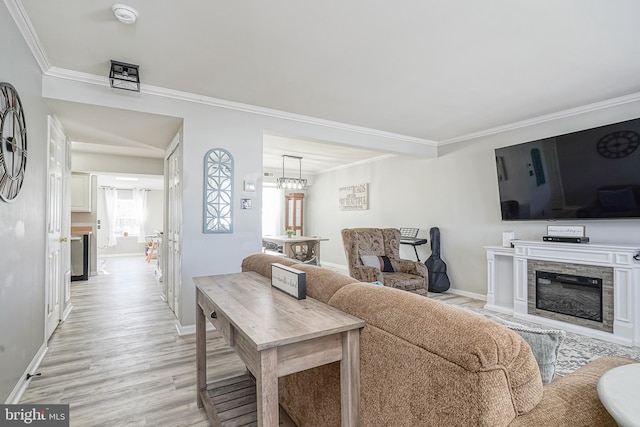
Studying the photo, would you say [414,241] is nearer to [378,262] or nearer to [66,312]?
[378,262]

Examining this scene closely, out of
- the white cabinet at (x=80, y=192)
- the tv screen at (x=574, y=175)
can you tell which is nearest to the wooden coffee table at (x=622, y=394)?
the tv screen at (x=574, y=175)

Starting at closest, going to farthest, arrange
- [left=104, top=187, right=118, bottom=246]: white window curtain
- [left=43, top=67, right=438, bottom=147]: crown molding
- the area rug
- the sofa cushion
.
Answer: the sofa cushion → the area rug → [left=43, top=67, right=438, bottom=147]: crown molding → [left=104, top=187, right=118, bottom=246]: white window curtain

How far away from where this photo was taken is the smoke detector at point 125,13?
6.32 ft

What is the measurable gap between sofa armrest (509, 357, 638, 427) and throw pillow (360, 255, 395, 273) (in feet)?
9.86

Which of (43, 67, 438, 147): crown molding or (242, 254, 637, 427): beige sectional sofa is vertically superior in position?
(43, 67, 438, 147): crown molding

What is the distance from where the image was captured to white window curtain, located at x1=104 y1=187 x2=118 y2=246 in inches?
376

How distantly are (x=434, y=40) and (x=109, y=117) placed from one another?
313 centimetres

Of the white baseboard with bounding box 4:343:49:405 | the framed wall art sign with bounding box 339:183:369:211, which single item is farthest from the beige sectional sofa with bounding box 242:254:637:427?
the framed wall art sign with bounding box 339:183:369:211

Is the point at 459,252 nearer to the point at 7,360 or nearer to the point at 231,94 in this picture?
the point at 231,94

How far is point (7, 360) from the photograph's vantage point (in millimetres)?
1899

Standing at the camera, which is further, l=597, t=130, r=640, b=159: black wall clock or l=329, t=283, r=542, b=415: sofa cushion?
l=597, t=130, r=640, b=159: black wall clock

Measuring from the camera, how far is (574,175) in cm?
348

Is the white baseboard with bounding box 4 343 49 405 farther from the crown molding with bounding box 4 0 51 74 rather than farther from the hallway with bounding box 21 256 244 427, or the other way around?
the crown molding with bounding box 4 0 51 74

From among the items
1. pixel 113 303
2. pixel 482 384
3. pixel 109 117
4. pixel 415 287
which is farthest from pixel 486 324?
pixel 113 303
